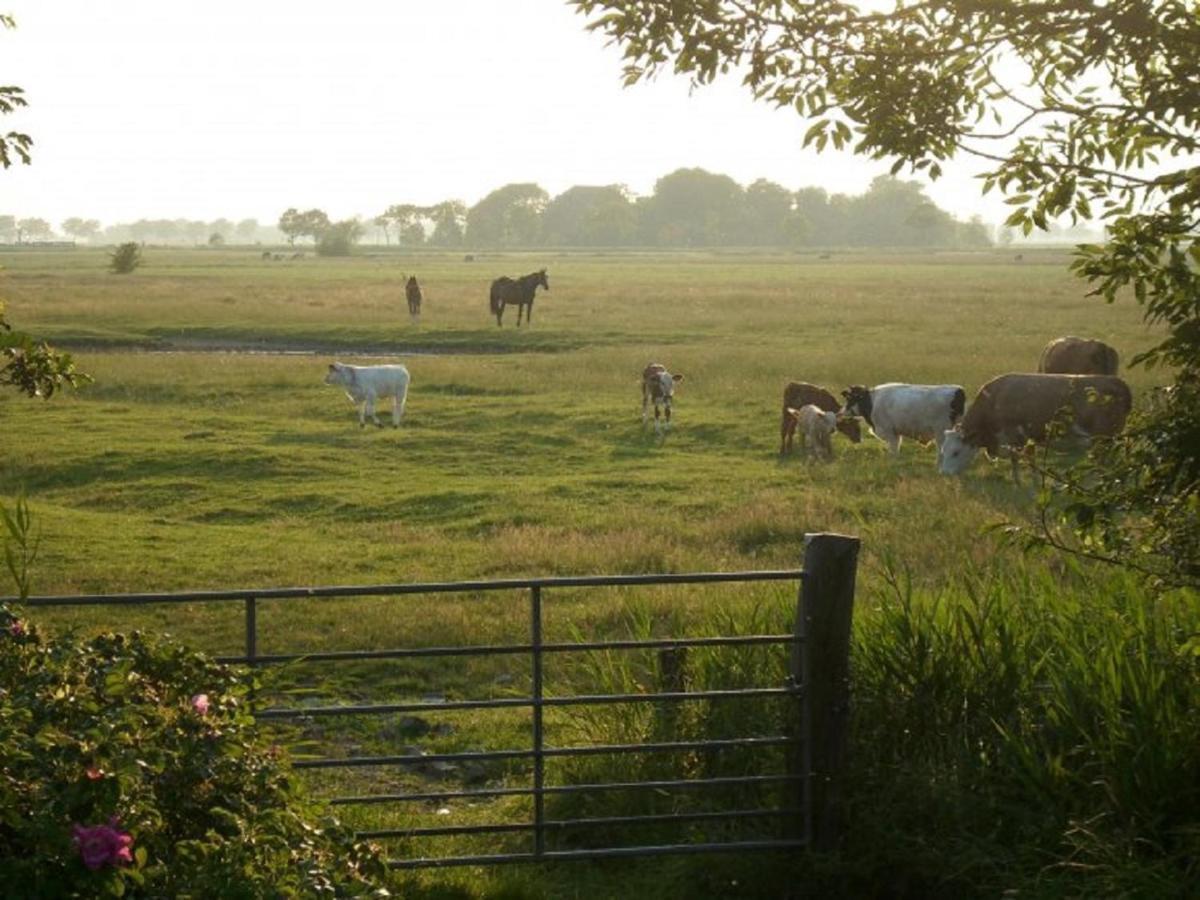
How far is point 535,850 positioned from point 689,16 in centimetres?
369

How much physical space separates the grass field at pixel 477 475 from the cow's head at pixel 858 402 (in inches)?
21.9

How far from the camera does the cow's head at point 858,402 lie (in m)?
25.0

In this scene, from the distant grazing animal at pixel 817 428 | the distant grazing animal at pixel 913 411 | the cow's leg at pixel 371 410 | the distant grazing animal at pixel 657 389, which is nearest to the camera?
the distant grazing animal at pixel 817 428

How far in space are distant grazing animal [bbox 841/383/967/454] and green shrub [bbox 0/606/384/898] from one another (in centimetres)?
2031

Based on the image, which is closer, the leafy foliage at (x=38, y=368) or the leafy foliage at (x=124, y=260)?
the leafy foliage at (x=38, y=368)

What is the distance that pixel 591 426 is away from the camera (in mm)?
26547

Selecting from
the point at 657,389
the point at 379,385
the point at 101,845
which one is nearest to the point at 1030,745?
the point at 101,845

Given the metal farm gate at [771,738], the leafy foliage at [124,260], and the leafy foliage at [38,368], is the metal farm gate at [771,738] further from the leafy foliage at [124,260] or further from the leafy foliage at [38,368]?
the leafy foliage at [124,260]

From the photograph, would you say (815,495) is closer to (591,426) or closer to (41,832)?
(591,426)

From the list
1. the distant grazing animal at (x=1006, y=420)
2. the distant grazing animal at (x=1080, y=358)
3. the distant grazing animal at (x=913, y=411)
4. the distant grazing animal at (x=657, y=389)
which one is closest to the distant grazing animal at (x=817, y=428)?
the distant grazing animal at (x=913, y=411)

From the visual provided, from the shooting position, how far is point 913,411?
24406mm

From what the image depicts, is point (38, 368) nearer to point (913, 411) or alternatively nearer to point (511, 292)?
point (913, 411)

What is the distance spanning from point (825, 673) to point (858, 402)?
18007mm

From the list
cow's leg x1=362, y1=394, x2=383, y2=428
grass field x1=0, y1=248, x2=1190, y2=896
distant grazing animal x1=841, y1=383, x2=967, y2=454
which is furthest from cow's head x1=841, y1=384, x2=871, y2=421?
cow's leg x1=362, y1=394, x2=383, y2=428
